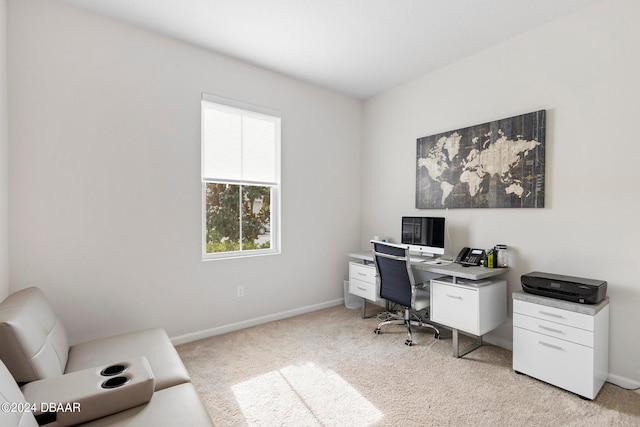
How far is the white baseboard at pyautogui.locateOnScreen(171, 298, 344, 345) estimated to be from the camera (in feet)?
9.86

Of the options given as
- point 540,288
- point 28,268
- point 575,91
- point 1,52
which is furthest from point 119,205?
point 575,91

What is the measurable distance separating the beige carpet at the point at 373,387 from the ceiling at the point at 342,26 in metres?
2.89

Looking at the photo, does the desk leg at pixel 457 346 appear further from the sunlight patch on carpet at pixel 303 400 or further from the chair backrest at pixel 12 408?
the chair backrest at pixel 12 408

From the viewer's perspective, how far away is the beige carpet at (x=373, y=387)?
1927 millimetres

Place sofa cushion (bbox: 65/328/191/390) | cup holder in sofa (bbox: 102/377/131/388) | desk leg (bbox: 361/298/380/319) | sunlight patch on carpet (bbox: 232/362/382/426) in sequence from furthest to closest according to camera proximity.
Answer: desk leg (bbox: 361/298/380/319) → sunlight patch on carpet (bbox: 232/362/382/426) → sofa cushion (bbox: 65/328/191/390) → cup holder in sofa (bbox: 102/377/131/388)

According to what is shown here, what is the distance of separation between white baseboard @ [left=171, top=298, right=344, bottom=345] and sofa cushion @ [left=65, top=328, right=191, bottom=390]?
770 mm

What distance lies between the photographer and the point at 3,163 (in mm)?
2158

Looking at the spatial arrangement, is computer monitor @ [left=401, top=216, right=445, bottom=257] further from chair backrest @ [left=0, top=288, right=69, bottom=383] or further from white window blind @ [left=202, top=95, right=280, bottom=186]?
chair backrest @ [left=0, top=288, right=69, bottom=383]

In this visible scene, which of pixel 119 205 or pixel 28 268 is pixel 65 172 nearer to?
pixel 119 205

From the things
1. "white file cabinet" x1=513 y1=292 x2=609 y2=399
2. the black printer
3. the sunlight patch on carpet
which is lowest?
the sunlight patch on carpet

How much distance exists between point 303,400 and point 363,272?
1.76 m

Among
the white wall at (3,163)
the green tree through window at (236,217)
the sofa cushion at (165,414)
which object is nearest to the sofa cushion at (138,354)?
the sofa cushion at (165,414)

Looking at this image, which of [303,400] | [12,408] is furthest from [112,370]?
[303,400]

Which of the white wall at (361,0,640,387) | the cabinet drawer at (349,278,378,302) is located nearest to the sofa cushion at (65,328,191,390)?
the cabinet drawer at (349,278,378,302)
